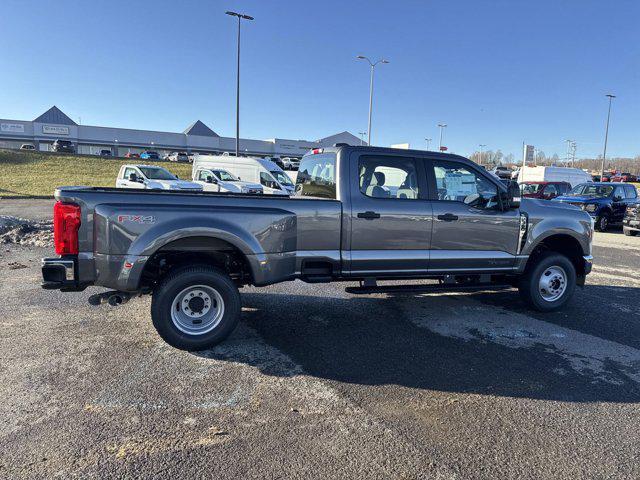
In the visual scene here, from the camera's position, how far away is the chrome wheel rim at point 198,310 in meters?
4.46

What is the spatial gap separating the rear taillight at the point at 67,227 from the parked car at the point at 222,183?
17775 mm

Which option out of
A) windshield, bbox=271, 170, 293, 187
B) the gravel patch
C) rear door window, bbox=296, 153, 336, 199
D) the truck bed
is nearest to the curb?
A: windshield, bbox=271, 170, 293, 187

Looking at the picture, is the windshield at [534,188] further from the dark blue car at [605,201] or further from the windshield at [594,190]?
the dark blue car at [605,201]

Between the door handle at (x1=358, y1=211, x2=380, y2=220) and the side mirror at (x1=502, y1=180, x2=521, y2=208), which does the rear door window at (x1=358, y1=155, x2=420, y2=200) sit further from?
the side mirror at (x1=502, y1=180, x2=521, y2=208)

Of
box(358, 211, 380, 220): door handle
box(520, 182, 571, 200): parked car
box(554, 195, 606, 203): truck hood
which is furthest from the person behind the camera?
box(520, 182, 571, 200): parked car

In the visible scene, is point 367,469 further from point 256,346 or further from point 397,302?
point 397,302

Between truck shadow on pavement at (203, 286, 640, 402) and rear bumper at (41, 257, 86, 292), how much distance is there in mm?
1443

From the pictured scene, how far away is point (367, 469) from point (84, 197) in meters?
3.24

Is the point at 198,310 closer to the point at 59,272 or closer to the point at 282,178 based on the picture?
the point at 59,272

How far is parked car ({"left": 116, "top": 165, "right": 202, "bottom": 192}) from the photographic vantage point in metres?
20.2

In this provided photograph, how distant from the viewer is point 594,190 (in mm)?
17781

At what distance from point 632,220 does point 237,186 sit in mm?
16221

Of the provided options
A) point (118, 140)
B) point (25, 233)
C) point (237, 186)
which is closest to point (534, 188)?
point (237, 186)

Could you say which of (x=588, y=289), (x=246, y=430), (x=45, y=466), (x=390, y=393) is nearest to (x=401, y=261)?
(x=390, y=393)
